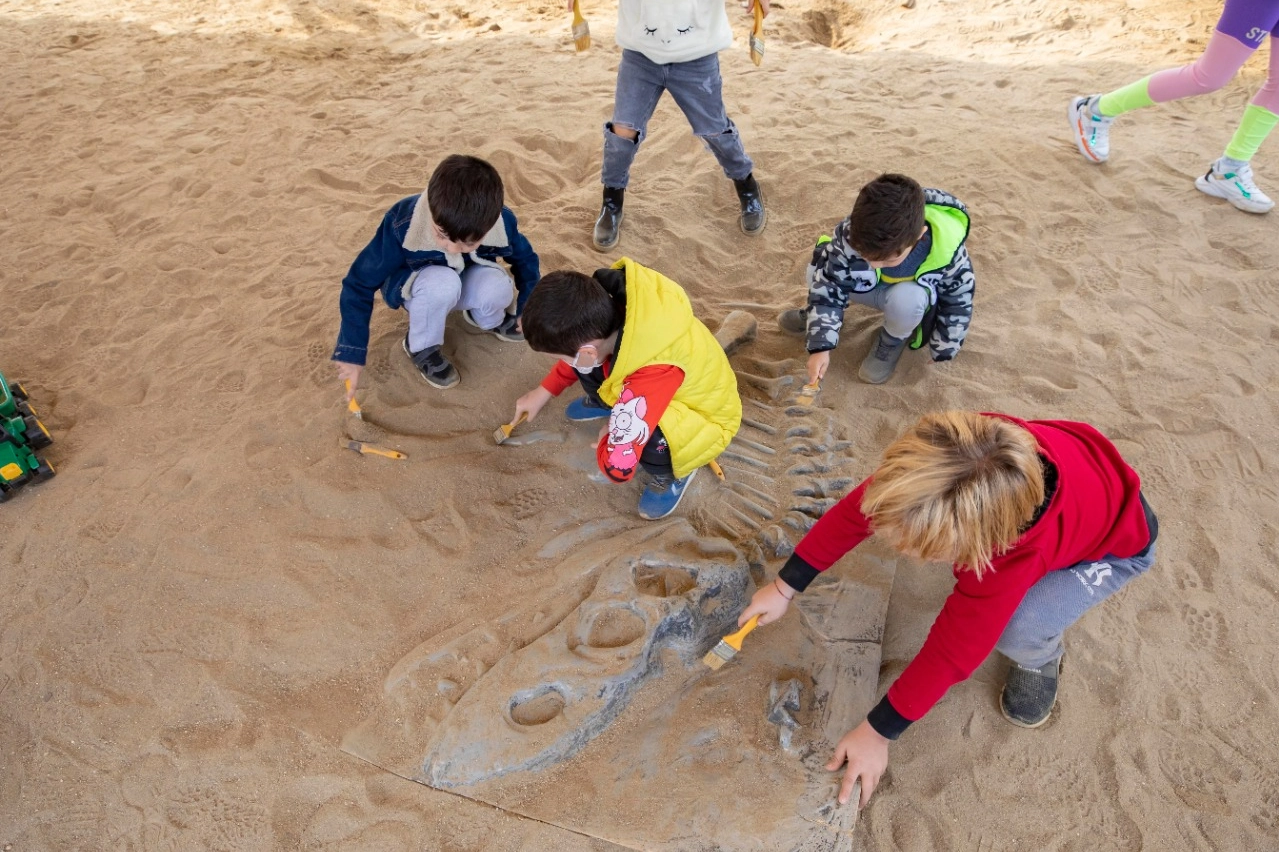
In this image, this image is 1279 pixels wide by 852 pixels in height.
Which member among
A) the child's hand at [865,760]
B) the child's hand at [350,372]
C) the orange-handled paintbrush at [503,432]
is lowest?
the child's hand at [865,760]

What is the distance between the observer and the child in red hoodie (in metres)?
1.44

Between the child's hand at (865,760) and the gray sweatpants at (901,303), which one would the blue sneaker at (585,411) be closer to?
the gray sweatpants at (901,303)

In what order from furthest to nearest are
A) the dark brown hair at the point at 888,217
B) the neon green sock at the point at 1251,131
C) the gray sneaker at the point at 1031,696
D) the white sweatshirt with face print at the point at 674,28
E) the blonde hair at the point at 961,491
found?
the neon green sock at the point at 1251,131
the white sweatshirt with face print at the point at 674,28
the dark brown hair at the point at 888,217
the gray sneaker at the point at 1031,696
the blonde hair at the point at 961,491

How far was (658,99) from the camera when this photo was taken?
3.20 m

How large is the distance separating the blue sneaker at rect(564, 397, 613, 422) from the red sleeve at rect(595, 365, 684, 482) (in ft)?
1.79

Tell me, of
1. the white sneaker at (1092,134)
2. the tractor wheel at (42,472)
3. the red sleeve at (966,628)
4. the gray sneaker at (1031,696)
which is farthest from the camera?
the white sneaker at (1092,134)

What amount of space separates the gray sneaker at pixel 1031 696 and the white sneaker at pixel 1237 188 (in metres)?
2.66

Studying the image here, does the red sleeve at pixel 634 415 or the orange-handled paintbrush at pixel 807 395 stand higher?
the red sleeve at pixel 634 415

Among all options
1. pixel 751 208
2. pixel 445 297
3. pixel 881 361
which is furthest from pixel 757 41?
pixel 445 297

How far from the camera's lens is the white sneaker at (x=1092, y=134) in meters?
3.78

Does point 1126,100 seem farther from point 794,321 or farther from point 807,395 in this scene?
point 807,395

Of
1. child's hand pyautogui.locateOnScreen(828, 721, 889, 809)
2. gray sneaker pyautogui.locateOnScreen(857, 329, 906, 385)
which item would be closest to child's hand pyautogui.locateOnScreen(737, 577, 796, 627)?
child's hand pyautogui.locateOnScreen(828, 721, 889, 809)

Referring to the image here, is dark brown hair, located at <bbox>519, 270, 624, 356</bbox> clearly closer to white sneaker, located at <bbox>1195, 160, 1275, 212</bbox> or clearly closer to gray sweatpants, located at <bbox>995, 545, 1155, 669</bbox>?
gray sweatpants, located at <bbox>995, 545, 1155, 669</bbox>

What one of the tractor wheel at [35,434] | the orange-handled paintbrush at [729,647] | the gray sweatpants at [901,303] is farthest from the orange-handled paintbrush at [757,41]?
the tractor wheel at [35,434]
